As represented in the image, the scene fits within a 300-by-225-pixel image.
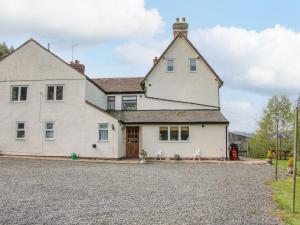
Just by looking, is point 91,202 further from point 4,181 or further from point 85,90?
point 85,90

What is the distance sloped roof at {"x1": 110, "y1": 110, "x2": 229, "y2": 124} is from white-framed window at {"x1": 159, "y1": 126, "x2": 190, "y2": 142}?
710mm

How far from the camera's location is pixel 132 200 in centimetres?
1107

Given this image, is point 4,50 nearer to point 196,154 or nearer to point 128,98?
point 128,98

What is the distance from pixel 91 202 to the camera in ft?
34.8

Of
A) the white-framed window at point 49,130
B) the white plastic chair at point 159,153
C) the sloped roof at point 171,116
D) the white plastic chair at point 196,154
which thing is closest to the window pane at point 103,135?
the sloped roof at point 171,116

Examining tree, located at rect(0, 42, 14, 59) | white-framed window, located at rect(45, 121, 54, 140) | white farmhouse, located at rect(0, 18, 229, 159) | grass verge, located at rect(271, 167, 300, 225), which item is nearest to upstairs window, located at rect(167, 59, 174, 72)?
white farmhouse, located at rect(0, 18, 229, 159)

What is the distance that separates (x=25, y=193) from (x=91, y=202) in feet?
9.19

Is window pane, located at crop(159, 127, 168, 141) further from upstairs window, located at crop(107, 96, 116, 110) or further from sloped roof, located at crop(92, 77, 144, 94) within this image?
upstairs window, located at crop(107, 96, 116, 110)

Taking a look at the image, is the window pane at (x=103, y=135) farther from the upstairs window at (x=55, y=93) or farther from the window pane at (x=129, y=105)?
the window pane at (x=129, y=105)

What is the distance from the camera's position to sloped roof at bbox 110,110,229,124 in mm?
29797

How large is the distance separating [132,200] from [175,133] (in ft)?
63.4

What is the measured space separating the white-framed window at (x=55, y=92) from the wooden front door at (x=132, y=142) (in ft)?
21.0

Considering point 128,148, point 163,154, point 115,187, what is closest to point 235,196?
point 115,187

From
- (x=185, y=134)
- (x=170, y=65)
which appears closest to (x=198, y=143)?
(x=185, y=134)
